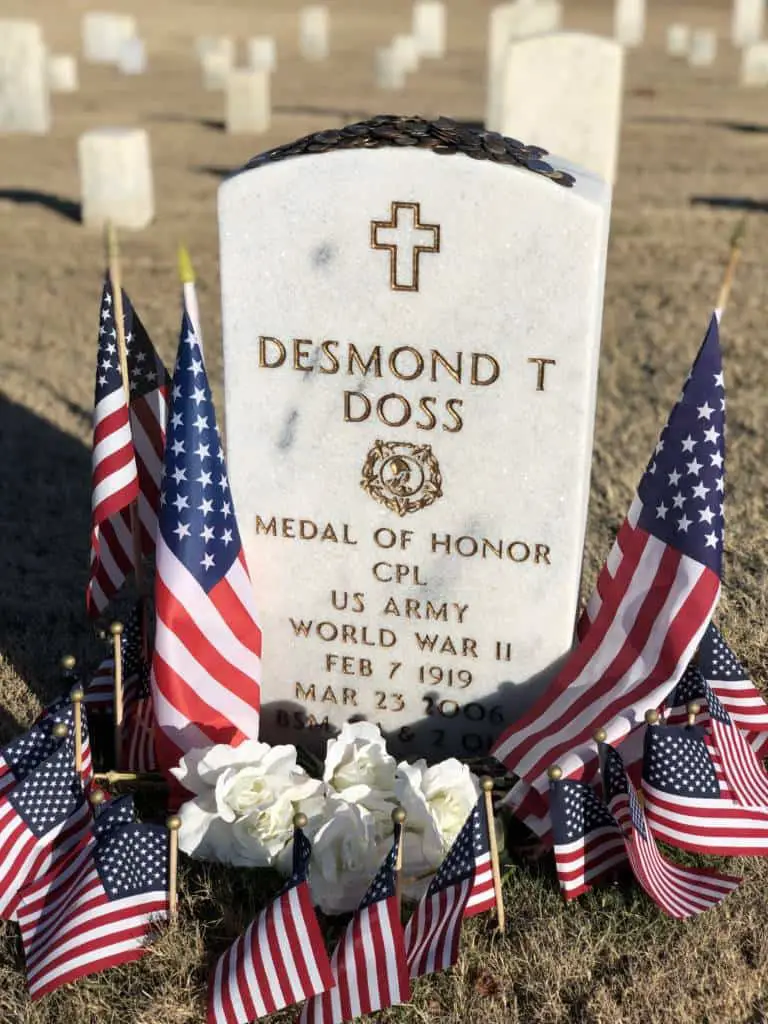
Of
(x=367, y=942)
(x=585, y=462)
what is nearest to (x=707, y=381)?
(x=585, y=462)

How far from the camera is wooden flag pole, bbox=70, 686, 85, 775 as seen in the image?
12.7 feet

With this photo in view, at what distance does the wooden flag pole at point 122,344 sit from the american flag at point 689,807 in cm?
196

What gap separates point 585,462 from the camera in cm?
398

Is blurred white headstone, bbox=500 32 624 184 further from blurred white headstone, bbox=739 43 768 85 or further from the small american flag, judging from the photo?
blurred white headstone, bbox=739 43 768 85

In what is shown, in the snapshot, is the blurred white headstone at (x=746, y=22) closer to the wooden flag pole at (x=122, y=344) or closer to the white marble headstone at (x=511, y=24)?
the white marble headstone at (x=511, y=24)

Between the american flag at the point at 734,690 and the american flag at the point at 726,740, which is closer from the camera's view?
the american flag at the point at 726,740

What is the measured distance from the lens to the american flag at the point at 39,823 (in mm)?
3801

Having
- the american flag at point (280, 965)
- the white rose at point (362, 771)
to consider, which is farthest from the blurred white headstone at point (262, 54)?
the american flag at point (280, 965)

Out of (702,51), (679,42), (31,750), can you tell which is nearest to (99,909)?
(31,750)

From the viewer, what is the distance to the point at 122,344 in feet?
13.7

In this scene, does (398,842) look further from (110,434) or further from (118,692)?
(110,434)

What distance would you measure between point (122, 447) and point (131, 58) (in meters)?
22.3

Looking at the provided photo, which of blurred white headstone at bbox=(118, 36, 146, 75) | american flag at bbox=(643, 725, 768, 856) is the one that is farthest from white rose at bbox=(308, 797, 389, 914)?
blurred white headstone at bbox=(118, 36, 146, 75)

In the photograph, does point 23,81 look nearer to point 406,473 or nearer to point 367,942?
point 406,473
